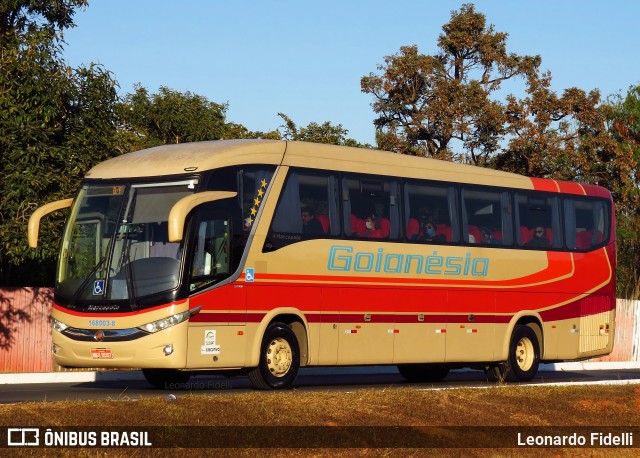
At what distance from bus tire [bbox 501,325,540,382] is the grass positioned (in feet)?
19.1

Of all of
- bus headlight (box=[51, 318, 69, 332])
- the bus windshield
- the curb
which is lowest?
the curb

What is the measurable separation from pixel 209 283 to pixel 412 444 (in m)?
5.99

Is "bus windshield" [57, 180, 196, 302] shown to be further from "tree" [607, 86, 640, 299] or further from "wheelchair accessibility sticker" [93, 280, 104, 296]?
"tree" [607, 86, 640, 299]

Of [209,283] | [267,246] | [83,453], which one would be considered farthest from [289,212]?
[83,453]

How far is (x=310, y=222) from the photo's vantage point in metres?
20.3

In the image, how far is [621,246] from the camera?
55.2 m

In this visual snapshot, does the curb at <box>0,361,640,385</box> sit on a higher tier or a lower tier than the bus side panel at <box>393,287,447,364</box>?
lower

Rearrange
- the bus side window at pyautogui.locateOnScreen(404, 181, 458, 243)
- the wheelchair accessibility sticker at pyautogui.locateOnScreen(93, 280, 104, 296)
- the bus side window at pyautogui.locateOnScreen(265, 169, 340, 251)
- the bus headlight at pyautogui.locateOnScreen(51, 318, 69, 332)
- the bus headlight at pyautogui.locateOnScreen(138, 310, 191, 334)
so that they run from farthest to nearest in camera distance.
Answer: the bus side window at pyautogui.locateOnScreen(404, 181, 458, 243), the bus side window at pyautogui.locateOnScreen(265, 169, 340, 251), the bus headlight at pyautogui.locateOnScreen(51, 318, 69, 332), the wheelchair accessibility sticker at pyautogui.locateOnScreen(93, 280, 104, 296), the bus headlight at pyautogui.locateOnScreen(138, 310, 191, 334)

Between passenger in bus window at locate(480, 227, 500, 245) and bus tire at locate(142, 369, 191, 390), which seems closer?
bus tire at locate(142, 369, 191, 390)

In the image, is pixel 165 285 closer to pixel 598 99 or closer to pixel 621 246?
pixel 598 99

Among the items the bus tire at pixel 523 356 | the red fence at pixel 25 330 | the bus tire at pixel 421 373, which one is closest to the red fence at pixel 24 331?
the red fence at pixel 25 330

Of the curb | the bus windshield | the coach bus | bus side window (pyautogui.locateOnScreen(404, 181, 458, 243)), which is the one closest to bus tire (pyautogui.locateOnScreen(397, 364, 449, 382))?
the coach bus

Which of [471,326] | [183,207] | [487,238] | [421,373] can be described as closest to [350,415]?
[183,207]

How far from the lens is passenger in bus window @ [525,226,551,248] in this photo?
25.2 metres
